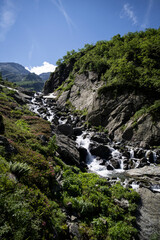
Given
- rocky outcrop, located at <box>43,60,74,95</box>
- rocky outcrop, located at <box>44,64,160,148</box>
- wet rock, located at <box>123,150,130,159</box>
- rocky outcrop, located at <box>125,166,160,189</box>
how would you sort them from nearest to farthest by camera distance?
rocky outcrop, located at <box>125,166,160,189</box> → wet rock, located at <box>123,150,130,159</box> → rocky outcrop, located at <box>44,64,160,148</box> → rocky outcrop, located at <box>43,60,74,95</box>

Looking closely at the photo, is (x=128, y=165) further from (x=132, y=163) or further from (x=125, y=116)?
(x=125, y=116)

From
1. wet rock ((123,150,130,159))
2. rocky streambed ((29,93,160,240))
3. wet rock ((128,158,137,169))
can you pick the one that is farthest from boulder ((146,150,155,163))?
wet rock ((123,150,130,159))

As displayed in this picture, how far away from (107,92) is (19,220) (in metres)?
32.8

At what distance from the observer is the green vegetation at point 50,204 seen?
4.68 meters

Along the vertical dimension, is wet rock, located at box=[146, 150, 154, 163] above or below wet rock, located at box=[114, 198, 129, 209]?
above

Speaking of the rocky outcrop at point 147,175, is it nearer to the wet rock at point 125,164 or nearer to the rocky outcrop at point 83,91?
the wet rock at point 125,164

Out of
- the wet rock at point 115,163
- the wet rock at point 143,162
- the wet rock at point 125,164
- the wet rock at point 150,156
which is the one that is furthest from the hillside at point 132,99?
the wet rock at point 115,163

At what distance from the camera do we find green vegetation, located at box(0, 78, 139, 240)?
4.68 m

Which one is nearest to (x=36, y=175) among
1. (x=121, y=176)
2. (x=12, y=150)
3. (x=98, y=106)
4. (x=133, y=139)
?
(x=12, y=150)

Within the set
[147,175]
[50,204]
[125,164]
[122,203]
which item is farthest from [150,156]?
[50,204]

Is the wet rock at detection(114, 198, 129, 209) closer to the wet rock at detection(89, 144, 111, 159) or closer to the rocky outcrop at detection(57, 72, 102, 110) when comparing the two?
the wet rock at detection(89, 144, 111, 159)

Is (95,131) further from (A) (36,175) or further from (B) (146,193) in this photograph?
(A) (36,175)

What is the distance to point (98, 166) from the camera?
19516mm

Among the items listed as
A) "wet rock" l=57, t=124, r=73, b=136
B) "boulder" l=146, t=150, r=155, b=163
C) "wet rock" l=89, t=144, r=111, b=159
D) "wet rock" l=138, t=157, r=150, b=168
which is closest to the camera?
"wet rock" l=138, t=157, r=150, b=168
